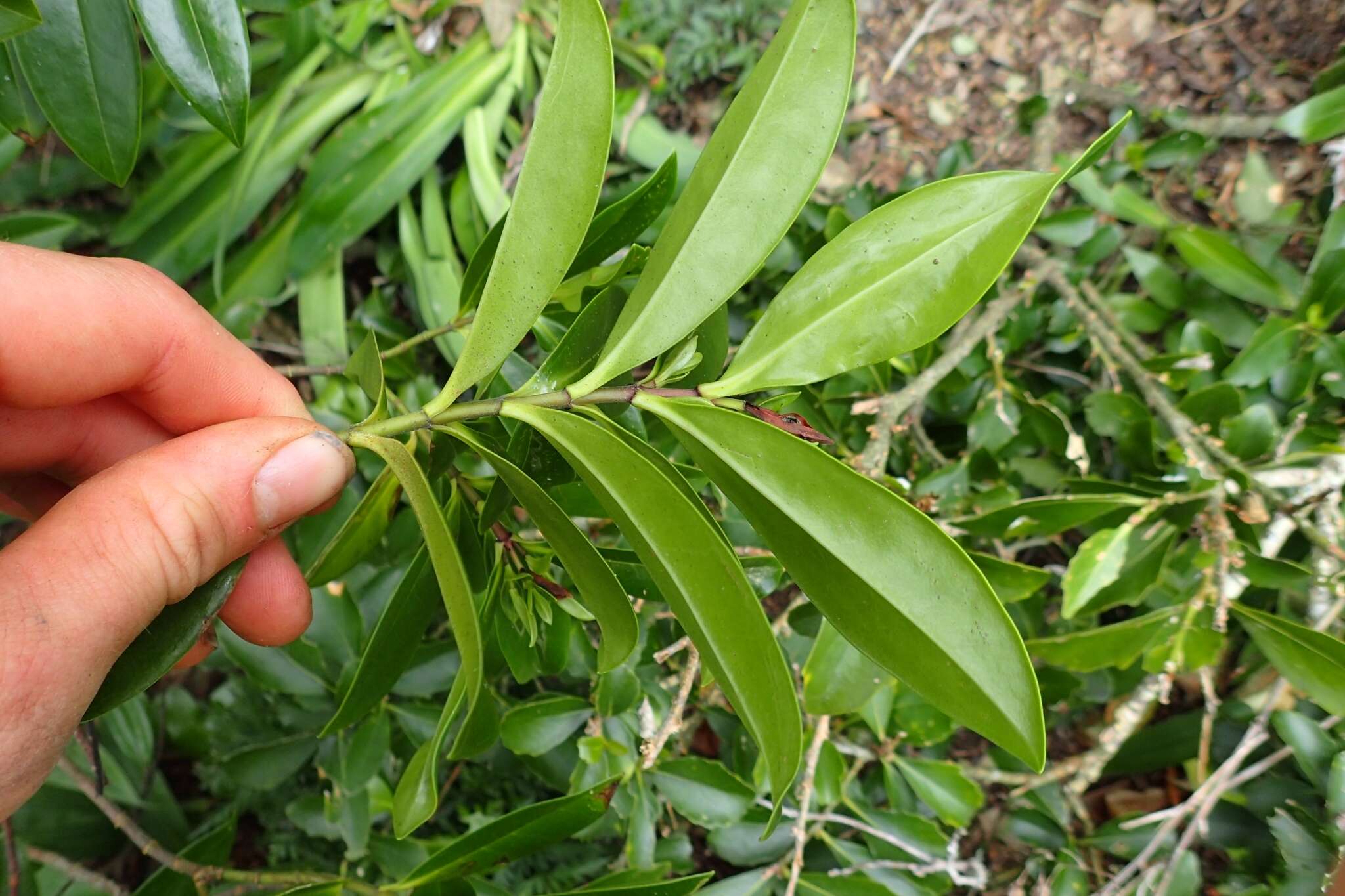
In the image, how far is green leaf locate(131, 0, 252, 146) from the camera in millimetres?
875

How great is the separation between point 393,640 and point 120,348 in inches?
17.0

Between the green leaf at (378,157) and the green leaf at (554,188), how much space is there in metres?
0.97

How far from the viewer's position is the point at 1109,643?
107 cm

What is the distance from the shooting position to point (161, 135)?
5.03 feet

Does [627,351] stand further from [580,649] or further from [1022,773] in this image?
[1022,773]

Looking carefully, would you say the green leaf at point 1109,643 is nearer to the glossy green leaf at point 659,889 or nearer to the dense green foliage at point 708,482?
the dense green foliage at point 708,482

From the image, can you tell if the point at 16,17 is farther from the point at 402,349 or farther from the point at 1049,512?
the point at 1049,512

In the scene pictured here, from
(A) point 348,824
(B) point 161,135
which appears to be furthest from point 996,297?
(B) point 161,135

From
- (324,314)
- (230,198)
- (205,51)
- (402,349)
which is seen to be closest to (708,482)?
(402,349)

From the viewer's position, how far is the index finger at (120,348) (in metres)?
0.80

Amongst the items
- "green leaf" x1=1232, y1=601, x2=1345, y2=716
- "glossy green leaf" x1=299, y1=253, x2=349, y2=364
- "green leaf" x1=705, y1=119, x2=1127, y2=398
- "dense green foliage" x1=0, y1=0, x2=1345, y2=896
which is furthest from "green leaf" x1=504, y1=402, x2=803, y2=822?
"glossy green leaf" x1=299, y1=253, x2=349, y2=364

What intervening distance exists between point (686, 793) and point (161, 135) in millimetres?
1515

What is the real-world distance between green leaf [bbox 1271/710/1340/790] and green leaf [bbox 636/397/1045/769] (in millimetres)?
764

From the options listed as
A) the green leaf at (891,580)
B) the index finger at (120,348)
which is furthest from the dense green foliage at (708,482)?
the index finger at (120,348)
